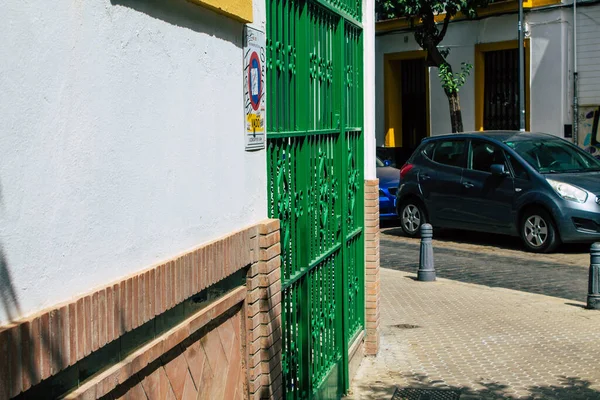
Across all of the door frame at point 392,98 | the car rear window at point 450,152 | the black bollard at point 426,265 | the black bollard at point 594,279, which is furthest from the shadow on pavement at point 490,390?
the door frame at point 392,98

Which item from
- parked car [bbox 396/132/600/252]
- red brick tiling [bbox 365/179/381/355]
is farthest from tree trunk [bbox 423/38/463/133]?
red brick tiling [bbox 365/179/381/355]

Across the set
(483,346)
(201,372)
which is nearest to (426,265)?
(483,346)

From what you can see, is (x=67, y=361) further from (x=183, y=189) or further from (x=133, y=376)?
(x=183, y=189)

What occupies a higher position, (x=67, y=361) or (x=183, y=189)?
(x=183, y=189)

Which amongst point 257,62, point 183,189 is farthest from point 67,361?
point 257,62

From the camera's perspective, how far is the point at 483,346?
920 cm

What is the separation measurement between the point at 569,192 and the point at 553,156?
4.02 ft

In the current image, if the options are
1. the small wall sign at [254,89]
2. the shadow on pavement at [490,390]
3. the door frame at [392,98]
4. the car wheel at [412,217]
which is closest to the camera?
the small wall sign at [254,89]

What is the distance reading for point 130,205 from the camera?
3.44m

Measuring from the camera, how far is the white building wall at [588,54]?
81.8 ft

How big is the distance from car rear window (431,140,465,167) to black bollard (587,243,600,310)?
6.09 m

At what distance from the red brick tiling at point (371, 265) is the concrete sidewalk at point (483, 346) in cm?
22

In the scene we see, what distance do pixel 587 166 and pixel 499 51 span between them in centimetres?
1256

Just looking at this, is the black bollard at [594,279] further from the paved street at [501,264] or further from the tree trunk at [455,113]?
the tree trunk at [455,113]
